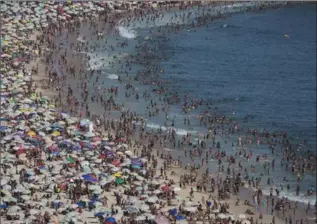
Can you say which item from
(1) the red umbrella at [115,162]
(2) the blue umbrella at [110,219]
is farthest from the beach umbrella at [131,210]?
(1) the red umbrella at [115,162]

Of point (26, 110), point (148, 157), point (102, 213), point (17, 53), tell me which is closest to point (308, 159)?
point (148, 157)

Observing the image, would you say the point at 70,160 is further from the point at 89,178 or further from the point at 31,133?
the point at 31,133

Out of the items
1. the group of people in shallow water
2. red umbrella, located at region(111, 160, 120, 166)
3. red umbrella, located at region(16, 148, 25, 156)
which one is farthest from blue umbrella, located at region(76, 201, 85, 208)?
red umbrella, located at region(16, 148, 25, 156)

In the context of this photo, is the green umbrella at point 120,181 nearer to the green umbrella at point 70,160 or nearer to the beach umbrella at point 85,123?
the green umbrella at point 70,160

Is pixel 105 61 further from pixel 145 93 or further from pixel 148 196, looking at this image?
pixel 148 196

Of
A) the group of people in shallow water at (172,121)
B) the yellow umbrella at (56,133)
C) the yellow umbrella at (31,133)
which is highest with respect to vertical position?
the yellow umbrella at (31,133)

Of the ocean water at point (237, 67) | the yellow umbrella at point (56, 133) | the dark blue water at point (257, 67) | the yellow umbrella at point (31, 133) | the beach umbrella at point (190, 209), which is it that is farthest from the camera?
the dark blue water at point (257, 67)
